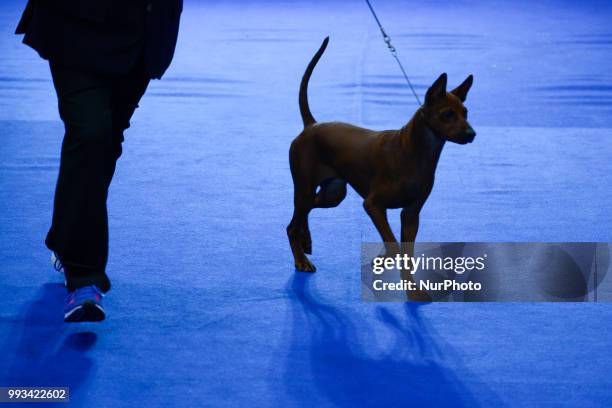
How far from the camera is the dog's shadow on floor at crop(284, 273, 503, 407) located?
7.98 feet

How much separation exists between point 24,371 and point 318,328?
80cm

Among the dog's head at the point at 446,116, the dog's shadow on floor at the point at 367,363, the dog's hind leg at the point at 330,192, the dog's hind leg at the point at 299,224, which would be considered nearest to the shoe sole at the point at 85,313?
the dog's shadow on floor at the point at 367,363

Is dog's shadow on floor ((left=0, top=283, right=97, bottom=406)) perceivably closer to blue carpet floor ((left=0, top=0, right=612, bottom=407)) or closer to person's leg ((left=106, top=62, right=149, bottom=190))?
blue carpet floor ((left=0, top=0, right=612, bottom=407))

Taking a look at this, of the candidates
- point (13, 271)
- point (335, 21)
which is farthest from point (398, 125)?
point (335, 21)

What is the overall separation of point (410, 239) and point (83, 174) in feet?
3.28

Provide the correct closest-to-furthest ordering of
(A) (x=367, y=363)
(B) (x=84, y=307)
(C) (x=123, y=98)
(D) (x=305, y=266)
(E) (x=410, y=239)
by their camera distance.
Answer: (A) (x=367, y=363), (B) (x=84, y=307), (C) (x=123, y=98), (E) (x=410, y=239), (D) (x=305, y=266)

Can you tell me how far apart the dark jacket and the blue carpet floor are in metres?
0.73

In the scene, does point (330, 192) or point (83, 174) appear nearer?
point (83, 174)

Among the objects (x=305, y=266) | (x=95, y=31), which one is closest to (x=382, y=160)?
(x=305, y=266)

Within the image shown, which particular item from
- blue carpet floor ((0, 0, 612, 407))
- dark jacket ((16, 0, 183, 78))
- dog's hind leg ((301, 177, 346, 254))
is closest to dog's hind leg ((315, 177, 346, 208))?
dog's hind leg ((301, 177, 346, 254))

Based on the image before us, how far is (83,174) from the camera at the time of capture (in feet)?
9.27

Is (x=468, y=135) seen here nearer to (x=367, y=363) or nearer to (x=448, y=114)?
(x=448, y=114)

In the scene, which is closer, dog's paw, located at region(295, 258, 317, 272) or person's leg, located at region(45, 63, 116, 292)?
person's leg, located at region(45, 63, 116, 292)

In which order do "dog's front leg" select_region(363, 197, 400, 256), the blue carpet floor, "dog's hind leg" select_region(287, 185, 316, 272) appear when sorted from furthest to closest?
"dog's hind leg" select_region(287, 185, 316, 272), "dog's front leg" select_region(363, 197, 400, 256), the blue carpet floor
